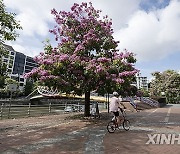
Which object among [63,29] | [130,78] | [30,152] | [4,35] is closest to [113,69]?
[130,78]

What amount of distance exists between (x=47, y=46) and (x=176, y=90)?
58.1 metres

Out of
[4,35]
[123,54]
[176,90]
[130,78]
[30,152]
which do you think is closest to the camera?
[30,152]

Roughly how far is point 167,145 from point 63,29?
12.8m

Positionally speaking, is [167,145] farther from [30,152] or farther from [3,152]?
[3,152]

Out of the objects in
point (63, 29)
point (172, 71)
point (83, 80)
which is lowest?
point (83, 80)

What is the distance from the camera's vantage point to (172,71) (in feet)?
244

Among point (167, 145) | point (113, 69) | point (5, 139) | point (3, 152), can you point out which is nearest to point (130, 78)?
point (113, 69)

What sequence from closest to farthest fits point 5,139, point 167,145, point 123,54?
point 167,145
point 5,139
point 123,54

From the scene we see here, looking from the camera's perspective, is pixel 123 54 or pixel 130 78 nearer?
pixel 130 78

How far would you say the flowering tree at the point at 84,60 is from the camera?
1595cm

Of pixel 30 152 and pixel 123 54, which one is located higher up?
pixel 123 54

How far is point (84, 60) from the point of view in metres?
16.8

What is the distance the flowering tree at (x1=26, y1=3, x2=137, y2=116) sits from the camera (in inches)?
628

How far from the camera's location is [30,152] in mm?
7809
